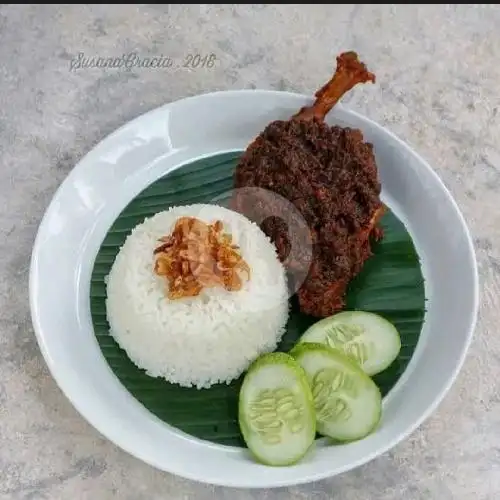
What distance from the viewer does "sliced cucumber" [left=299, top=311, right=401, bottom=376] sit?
3.13 metres

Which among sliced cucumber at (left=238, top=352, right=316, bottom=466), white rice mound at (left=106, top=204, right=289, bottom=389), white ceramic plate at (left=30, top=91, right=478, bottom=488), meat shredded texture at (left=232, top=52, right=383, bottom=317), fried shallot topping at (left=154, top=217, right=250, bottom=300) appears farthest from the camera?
meat shredded texture at (left=232, top=52, right=383, bottom=317)

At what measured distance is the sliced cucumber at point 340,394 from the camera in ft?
9.46

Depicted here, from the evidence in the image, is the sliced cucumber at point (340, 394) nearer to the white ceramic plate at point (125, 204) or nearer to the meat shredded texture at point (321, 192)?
the white ceramic plate at point (125, 204)

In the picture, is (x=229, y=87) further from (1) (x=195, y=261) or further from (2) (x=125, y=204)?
(1) (x=195, y=261)

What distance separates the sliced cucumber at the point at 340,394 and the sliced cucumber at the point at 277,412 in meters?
0.09

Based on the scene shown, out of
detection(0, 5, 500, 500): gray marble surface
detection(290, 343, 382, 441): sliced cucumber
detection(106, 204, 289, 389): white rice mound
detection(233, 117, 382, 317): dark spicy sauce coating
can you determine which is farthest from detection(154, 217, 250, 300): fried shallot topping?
detection(0, 5, 500, 500): gray marble surface

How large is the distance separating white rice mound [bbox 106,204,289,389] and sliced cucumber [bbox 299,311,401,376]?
21 cm

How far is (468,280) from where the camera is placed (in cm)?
333

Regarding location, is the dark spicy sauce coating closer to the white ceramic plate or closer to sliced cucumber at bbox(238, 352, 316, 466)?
the white ceramic plate

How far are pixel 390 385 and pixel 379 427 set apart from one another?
0.78ft

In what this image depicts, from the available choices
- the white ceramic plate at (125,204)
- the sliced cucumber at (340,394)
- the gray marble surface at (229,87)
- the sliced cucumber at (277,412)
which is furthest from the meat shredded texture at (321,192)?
the gray marble surface at (229,87)

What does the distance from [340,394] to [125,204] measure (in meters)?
1.45

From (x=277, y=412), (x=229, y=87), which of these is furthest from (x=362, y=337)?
(x=229, y=87)

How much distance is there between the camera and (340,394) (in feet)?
9.43
